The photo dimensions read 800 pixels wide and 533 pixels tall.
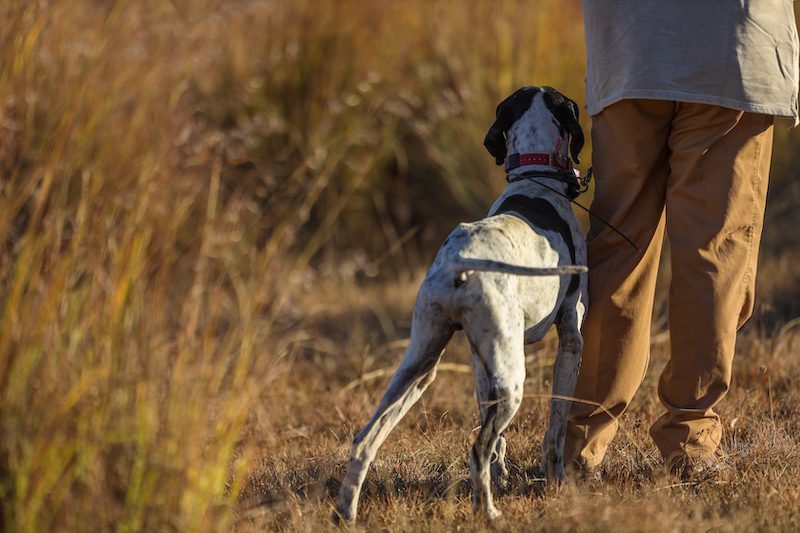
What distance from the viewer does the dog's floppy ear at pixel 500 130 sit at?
3.42 meters

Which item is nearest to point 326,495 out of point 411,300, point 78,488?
point 78,488

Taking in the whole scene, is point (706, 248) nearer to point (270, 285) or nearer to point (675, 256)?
point (675, 256)

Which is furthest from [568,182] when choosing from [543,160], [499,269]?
[499,269]

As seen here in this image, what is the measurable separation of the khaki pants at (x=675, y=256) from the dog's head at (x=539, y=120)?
0.09 metres

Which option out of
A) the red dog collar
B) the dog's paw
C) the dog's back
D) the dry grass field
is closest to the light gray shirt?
the red dog collar

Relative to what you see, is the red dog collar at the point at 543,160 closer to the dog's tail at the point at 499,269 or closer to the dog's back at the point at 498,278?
the dog's back at the point at 498,278

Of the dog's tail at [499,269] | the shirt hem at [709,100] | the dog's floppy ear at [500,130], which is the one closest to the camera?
the dog's tail at [499,269]

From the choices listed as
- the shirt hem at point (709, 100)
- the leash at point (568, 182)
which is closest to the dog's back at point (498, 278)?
the leash at point (568, 182)

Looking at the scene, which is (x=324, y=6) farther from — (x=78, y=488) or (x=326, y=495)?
(x=78, y=488)

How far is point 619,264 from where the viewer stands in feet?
10.9

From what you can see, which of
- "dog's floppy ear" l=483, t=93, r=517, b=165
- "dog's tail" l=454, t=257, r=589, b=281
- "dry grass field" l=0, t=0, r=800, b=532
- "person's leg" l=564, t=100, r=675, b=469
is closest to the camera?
"dry grass field" l=0, t=0, r=800, b=532

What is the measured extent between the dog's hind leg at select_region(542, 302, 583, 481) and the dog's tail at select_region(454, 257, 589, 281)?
506 mm

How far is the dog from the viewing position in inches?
111

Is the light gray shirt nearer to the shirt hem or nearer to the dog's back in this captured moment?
the shirt hem
